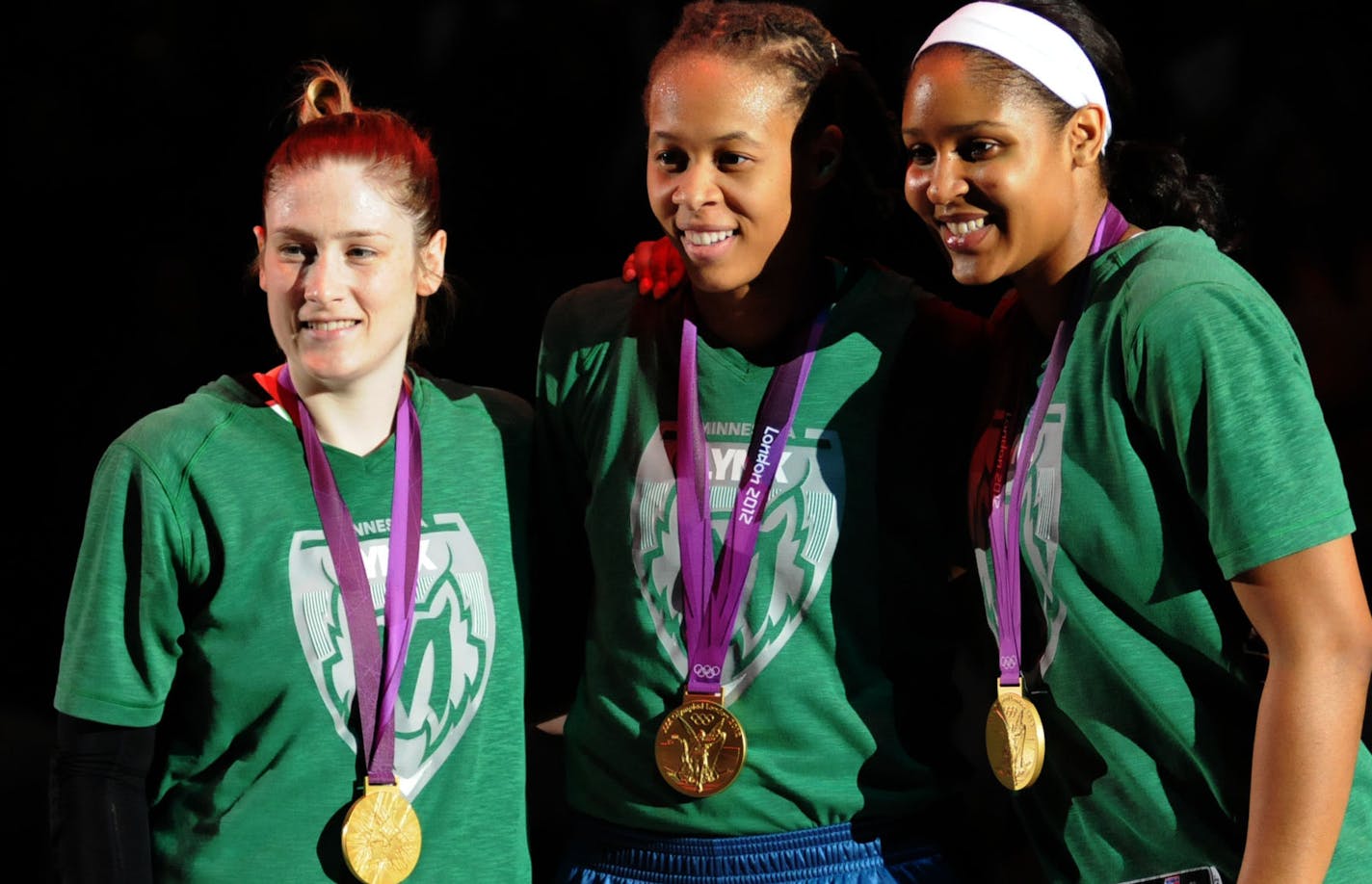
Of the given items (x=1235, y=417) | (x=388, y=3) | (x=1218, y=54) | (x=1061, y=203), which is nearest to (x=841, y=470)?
(x=1061, y=203)

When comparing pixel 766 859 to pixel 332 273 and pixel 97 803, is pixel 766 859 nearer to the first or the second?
pixel 97 803

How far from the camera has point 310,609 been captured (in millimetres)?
2002

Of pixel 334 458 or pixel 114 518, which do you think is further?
pixel 334 458

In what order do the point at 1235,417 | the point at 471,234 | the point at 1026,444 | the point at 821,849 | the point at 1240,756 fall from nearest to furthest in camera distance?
the point at 1235,417 < the point at 1240,756 < the point at 1026,444 < the point at 821,849 < the point at 471,234

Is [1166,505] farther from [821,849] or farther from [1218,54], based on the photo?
[1218,54]

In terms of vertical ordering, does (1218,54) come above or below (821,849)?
above

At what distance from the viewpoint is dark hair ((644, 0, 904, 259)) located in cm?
214

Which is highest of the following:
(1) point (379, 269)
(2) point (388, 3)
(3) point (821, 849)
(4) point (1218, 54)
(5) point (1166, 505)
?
(2) point (388, 3)

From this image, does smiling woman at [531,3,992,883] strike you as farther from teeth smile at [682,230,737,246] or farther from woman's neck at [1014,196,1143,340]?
woman's neck at [1014,196,1143,340]

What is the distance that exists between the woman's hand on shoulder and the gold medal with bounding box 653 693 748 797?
64cm

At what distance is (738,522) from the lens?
6.73ft

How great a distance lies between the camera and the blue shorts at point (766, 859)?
2.02 m

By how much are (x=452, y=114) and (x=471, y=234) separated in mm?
329

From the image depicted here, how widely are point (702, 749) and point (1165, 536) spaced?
675 millimetres
